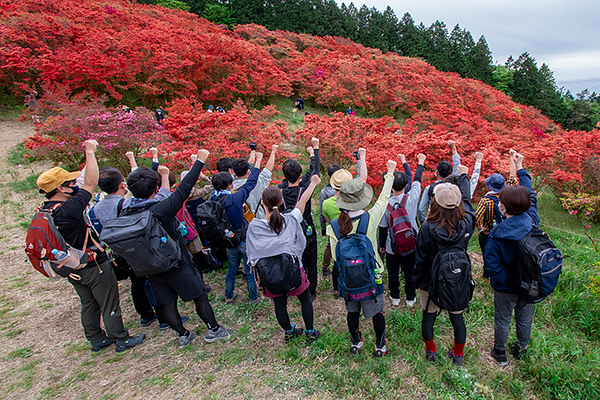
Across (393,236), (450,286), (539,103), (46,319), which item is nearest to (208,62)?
(46,319)

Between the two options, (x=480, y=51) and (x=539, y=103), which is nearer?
(x=539, y=103)

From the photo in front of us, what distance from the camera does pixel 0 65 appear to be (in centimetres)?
950

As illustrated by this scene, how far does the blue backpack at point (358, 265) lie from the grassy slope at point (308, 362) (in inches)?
26.6

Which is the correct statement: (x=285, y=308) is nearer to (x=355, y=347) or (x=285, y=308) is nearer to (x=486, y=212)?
(x=355, y=347)

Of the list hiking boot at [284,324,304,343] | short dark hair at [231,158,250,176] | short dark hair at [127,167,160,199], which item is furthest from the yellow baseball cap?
hiking boot at [284,324,304,343]

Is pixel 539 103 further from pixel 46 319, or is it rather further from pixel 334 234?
pixel 46 319

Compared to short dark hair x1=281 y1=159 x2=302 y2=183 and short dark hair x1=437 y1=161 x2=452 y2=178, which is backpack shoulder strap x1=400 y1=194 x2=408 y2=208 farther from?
short dark hair x1=281 y1=159 x2=302 y2=183

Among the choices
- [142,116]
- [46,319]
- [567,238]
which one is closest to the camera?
[46,319]

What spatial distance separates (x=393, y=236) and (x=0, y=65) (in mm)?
13953

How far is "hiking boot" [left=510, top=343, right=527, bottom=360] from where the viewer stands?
2.35 meters

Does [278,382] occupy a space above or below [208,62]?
below

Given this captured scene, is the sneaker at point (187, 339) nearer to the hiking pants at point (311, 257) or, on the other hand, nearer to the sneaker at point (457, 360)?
the hiking pants at point (311, 257)

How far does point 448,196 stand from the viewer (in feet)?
6.33

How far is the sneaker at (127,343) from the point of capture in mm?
2577
